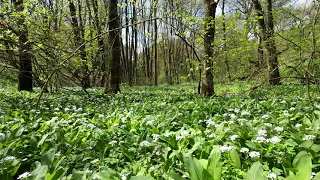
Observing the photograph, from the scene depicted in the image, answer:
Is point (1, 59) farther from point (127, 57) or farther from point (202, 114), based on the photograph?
point (127, 57)

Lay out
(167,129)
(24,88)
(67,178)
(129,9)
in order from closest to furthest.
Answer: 1. (67,178)
2. (167,129)
3. (24,88)
4. (129,9)

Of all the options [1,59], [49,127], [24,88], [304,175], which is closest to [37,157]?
[49,127]

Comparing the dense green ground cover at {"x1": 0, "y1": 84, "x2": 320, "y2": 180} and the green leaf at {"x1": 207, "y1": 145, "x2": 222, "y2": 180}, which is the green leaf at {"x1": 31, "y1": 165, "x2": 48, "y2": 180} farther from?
the green leaf at {"x1": 207, "y1": 145, "x2": 222, "y2": 180}

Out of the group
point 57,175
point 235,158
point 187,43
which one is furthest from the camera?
point 187,43

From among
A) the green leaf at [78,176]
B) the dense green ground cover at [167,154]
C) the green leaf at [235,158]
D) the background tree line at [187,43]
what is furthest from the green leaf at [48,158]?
the background tree line at [187,43]

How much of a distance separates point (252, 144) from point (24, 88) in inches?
380

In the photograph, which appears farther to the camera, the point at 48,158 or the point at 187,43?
the point at 187,43

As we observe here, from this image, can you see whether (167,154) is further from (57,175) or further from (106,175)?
(57,175)

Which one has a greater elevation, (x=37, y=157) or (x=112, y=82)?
(x=112, y=82)

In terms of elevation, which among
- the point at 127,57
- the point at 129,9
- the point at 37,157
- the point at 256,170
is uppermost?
the point at 129,9

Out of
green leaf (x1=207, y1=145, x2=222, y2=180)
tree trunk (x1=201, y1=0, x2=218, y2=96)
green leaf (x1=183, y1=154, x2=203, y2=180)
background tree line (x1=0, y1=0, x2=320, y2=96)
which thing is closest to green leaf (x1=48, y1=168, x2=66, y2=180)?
green leaf (x1=183, y1=154, x2=203, y2=180)

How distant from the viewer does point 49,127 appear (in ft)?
9.52

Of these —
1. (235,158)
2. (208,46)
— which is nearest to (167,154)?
(235,158)

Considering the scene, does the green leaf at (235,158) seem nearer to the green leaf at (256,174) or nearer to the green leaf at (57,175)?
the green leaf at (256,174)
